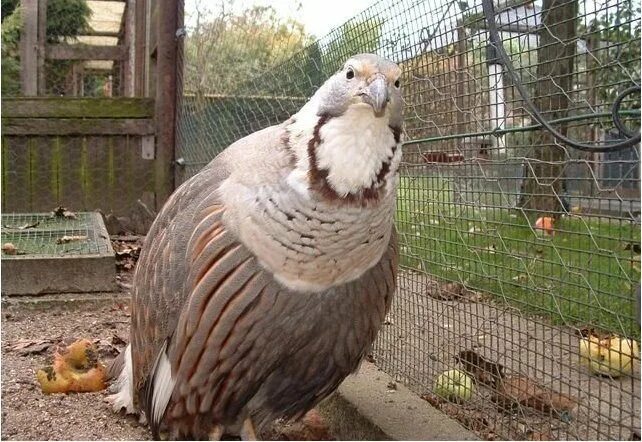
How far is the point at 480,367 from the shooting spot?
2943 mm

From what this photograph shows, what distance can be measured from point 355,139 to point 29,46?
644cm

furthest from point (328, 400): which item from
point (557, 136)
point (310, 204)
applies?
point (557, 136)

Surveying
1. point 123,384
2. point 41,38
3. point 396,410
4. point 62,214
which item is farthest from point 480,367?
point 41,38

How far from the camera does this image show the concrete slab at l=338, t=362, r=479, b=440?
2.82 metres

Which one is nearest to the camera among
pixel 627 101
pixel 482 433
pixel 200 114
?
pixel 627 101

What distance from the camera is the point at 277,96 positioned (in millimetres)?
4723

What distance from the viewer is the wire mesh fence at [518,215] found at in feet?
7.58

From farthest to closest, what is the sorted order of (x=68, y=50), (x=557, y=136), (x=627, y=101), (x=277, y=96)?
1. (x=68, y=50)
2. (x=277, y=96)
3. (x=627, y=101)
4. (x=557, y=136)

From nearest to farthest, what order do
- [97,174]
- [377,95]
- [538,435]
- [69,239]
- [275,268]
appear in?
[377,95], [275,268], [538,435], [69,239], [97,174]

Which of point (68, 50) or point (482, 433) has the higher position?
point (68, 50)

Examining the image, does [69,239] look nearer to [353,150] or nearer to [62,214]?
[62,214]

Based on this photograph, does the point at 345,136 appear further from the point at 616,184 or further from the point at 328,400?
the point at 328,400

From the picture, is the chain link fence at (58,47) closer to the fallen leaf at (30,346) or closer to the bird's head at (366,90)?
the fallen leaf at (30,346)

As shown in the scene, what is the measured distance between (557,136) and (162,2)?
5.00 meters
